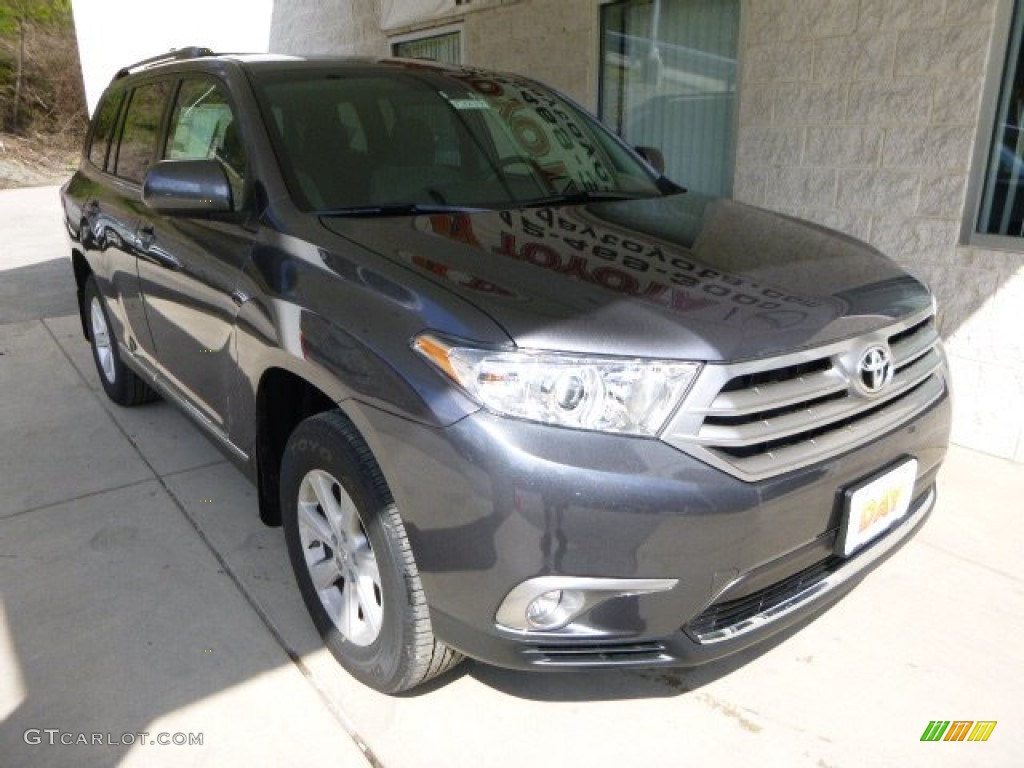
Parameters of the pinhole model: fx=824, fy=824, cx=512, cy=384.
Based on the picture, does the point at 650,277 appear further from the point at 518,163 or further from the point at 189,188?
the point at 189,188

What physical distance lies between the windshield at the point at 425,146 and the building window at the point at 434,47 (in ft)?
14.3

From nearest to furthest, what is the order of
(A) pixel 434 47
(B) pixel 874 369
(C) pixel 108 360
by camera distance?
(B) pixel 874 369, (C) pixel 108 360, (A) pixel 434 47

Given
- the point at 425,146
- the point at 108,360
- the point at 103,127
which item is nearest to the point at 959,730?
the point at 425,146

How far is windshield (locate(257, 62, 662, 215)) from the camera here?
2.65 meters

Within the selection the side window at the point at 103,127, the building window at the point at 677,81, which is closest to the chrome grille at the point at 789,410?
the building window at the point at 677,81

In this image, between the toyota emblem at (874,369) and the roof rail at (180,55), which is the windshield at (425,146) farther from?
the toyota emblem at (874,369)

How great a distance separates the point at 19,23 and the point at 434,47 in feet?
51.9

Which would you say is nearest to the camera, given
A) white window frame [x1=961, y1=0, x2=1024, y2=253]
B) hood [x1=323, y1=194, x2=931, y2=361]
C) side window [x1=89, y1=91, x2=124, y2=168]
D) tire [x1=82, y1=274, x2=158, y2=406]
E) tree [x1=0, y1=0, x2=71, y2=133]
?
hood [x1=323, y1=194, x2=931, y2=361]

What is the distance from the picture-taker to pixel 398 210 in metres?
2.56

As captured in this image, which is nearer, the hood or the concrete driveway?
the hood

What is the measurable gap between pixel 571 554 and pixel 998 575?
2009 millimetres

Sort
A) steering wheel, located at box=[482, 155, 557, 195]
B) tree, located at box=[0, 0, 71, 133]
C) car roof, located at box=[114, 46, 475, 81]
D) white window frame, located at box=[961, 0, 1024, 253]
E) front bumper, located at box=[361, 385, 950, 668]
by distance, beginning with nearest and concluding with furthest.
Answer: front bumper, located at box=[361, 385, 950, 668] < steering wheel, located at box=[482, 155, 557, 195] < car roof, located at box=[114, 46, 475, 81] < white window frame, located at box=[961, 0, 1024, 253] < tree, located at box=[0, 0, 71, 133]

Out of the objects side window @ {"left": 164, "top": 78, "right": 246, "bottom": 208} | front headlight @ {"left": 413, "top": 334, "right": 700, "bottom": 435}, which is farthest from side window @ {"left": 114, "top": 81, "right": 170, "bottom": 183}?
front headlight @ {"left": 413, "top": 334, "right": 700, "bottom": 435}

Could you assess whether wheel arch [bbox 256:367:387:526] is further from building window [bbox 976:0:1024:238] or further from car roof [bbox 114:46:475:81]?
building window [bbox 976:0:1024:238]
